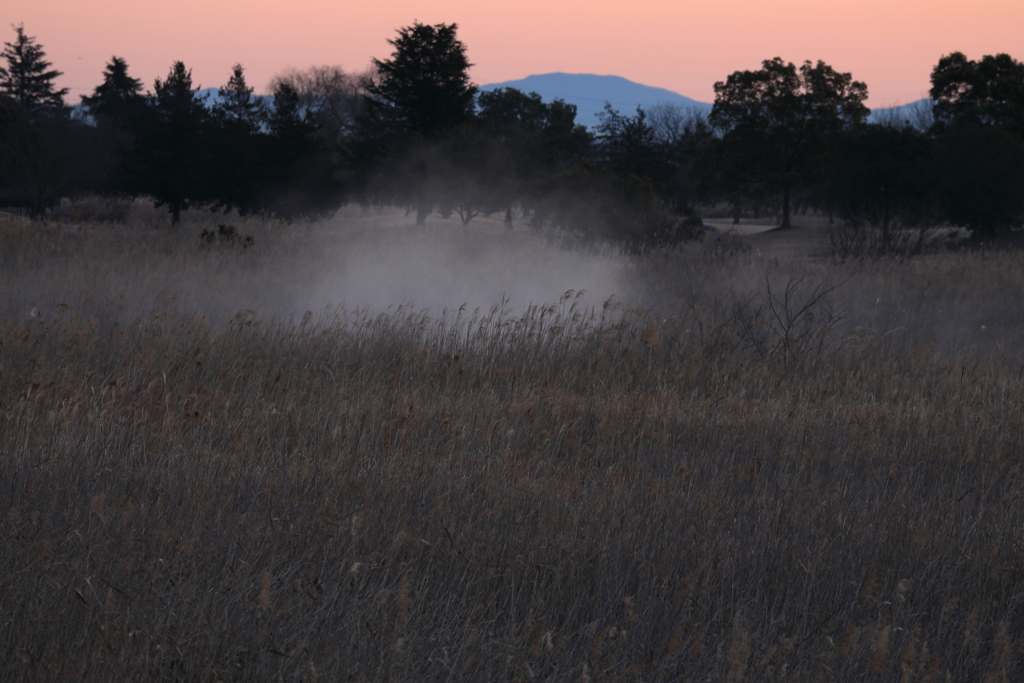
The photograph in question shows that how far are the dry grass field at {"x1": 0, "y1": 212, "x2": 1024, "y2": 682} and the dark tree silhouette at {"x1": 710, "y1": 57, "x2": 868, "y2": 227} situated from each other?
3682 cm

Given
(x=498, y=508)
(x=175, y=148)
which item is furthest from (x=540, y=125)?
(x=498, y=508)

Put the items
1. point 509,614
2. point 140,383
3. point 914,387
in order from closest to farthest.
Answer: point 509,614 → point 140,383 → point 914,387

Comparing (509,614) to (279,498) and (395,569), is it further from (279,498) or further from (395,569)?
(279,498)

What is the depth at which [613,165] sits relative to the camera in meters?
43.2

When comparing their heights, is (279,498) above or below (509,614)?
above

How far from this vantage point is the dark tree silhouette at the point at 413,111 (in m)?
32.7


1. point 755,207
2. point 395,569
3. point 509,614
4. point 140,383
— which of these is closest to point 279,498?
point 395,569

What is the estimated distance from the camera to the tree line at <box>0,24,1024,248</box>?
21.9 metres

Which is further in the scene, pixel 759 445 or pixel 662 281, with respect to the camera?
pixel 662 281

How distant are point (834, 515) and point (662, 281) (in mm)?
9474

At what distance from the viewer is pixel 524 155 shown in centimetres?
3669

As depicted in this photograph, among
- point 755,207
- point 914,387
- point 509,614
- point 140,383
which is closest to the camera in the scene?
point 509,614

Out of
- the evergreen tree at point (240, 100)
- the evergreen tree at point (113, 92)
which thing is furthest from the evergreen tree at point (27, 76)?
the evergreen tree at point (240, 100)

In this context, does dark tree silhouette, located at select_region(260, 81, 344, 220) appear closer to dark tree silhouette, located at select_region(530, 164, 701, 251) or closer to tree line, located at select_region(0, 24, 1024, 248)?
tree line, located at select_region(0, 24, 1024, 248)
